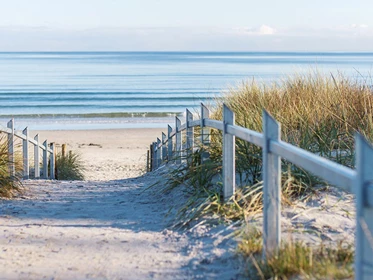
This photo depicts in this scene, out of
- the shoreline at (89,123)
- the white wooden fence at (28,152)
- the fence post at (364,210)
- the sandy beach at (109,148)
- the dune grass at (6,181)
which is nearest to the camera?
the fence post at (364,210)

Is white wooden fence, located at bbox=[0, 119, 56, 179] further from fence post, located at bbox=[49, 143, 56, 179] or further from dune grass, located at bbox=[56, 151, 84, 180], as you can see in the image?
dune grass, located at bbox=[56, 151, 84, 180]

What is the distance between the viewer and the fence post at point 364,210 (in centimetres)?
312

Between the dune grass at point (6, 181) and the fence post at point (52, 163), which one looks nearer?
the dune grass at point (6, 181)

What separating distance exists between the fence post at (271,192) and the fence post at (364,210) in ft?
4.52

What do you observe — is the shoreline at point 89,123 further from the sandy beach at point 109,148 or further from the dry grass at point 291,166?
the dry grass at point 291,166

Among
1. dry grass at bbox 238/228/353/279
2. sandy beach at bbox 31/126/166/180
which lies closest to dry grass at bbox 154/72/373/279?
dry grass at bbox 238/228/353/279

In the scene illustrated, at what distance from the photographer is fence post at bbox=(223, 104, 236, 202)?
640 centimetres

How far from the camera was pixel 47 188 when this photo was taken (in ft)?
33.5

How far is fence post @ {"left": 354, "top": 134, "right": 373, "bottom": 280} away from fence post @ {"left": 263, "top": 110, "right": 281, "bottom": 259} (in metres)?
1.38

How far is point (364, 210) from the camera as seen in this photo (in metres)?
3.19

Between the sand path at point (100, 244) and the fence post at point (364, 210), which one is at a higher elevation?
the fence post at point (364, 210)

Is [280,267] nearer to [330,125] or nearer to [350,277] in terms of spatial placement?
[350,277]

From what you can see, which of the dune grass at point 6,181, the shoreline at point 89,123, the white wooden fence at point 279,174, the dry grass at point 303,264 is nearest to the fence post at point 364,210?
the white wooden fence at point 279,174

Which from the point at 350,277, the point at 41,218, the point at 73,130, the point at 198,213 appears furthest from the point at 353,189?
the point at 73,130
